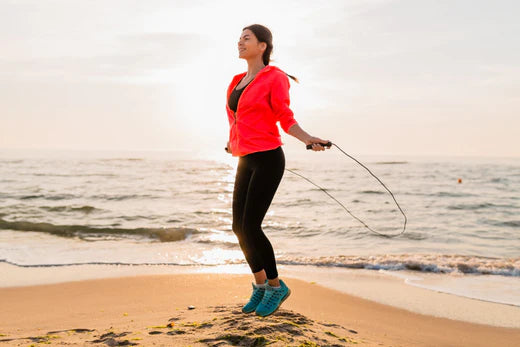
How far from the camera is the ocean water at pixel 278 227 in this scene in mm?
7797

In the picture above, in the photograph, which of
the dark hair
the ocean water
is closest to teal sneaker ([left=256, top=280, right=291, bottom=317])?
the dark hair

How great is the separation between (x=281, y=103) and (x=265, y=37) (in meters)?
0.55

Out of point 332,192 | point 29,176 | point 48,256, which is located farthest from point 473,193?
point 29,176

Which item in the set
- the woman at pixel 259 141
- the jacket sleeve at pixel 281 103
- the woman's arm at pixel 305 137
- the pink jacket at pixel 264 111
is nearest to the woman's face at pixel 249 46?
the woman at pixel 259 141

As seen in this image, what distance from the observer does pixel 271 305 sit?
3.35m

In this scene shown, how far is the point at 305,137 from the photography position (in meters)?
2.96

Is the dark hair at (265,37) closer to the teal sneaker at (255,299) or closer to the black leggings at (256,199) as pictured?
the black leggings at (256,199)

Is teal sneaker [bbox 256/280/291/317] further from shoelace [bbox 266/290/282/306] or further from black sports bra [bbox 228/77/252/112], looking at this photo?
black sports bra [bbox 228/77/252/112]

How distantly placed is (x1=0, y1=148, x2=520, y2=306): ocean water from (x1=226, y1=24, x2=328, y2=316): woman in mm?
3816

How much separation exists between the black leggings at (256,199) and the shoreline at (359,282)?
2.50 metres

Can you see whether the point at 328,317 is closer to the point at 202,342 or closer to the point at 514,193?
the point at 202,342

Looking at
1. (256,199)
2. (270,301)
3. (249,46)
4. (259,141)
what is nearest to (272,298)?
(270,301)

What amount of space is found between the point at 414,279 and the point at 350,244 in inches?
106

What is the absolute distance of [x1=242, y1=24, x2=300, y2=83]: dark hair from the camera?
3277 mm
